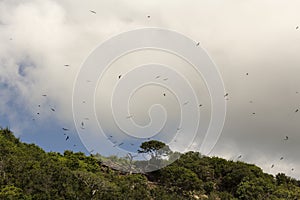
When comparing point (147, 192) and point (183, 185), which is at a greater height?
point (183, 185)

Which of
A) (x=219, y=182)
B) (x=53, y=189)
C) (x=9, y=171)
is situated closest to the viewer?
(x=53, y=189)

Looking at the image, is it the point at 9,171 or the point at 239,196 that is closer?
the point at 9,171

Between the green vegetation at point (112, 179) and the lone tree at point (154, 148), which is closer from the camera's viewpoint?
the green vegetation at point (112, 179)

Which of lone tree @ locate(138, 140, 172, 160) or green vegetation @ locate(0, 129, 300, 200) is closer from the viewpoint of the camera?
green vegetation @ locate(0, 129, 300, 200)

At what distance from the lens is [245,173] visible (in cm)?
17975

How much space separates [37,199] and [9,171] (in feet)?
55.7

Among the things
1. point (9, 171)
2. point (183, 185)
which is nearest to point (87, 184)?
point (9, 171)

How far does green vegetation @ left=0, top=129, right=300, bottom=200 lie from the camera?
10388 cm

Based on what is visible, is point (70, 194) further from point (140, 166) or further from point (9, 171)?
point (140, 166)

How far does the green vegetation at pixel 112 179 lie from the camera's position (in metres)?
104

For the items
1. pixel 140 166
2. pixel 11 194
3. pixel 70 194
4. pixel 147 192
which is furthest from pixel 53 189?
pixel 140 166

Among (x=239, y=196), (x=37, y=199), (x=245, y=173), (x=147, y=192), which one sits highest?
(x=245, y=173)

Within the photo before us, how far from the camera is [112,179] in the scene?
133 meters

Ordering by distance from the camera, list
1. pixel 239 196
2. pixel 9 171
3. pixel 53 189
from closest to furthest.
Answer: pixel 53 189 < pixel 9 171 < pixel 239 196
